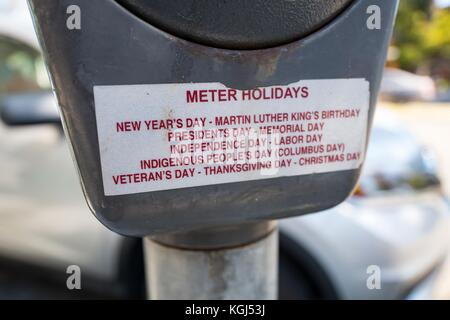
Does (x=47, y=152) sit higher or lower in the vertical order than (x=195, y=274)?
lower

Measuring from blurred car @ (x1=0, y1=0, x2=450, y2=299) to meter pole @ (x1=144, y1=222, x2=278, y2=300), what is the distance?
3.30 ft

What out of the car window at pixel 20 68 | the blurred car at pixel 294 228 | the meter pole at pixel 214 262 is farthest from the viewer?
the car window at pixel 20 68

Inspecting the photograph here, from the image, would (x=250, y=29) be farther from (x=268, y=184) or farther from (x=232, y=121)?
(x=268, y=184)

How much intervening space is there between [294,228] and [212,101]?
1340mm

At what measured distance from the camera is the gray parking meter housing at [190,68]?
0.71m

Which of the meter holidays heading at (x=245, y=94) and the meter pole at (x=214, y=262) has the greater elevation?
the meter holidays heading at (x=245, y=94)

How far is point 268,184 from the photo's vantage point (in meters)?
0.84

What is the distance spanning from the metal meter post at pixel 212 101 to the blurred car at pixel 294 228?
1.18m

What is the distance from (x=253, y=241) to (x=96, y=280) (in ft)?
4.82

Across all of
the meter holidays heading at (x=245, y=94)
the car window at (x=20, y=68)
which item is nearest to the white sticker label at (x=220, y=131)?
the meter holidays heading at (x=245, y=94)

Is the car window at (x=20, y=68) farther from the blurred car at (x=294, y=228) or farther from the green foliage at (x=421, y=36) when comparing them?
the green foliage at (x=421, y=36)

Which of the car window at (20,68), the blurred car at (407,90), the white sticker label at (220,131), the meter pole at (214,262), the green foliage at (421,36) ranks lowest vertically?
the blurred car at (407,90)
